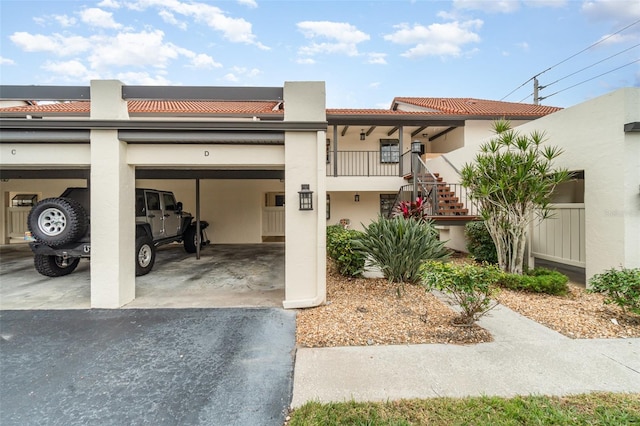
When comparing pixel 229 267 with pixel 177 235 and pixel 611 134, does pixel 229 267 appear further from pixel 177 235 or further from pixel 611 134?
pixel 611 134

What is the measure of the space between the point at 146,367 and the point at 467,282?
3.96 m

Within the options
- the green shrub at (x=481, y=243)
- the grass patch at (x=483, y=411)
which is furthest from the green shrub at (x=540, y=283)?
the grass patch at (x=483, y=411)

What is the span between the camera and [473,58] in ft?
40.8

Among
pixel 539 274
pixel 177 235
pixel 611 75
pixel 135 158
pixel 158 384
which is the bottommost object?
pixel 158 384

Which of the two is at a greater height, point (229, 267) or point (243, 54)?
point (243, 54)

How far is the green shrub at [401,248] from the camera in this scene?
533 centimetres

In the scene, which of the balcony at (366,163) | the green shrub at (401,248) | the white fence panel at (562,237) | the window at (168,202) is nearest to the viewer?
the green shrub at (401,248)

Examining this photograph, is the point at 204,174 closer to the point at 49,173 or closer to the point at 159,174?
the point at 159,174

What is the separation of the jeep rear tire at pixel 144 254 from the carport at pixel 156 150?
6.69ft

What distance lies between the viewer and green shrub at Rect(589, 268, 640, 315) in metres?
3.94

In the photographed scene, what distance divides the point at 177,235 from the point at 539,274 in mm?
9857

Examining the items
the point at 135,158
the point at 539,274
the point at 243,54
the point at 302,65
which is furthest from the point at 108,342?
the point at 302,65

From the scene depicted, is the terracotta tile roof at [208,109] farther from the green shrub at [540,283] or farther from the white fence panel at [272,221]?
the green shrub at [540,283]

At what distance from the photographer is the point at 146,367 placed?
120 inches
